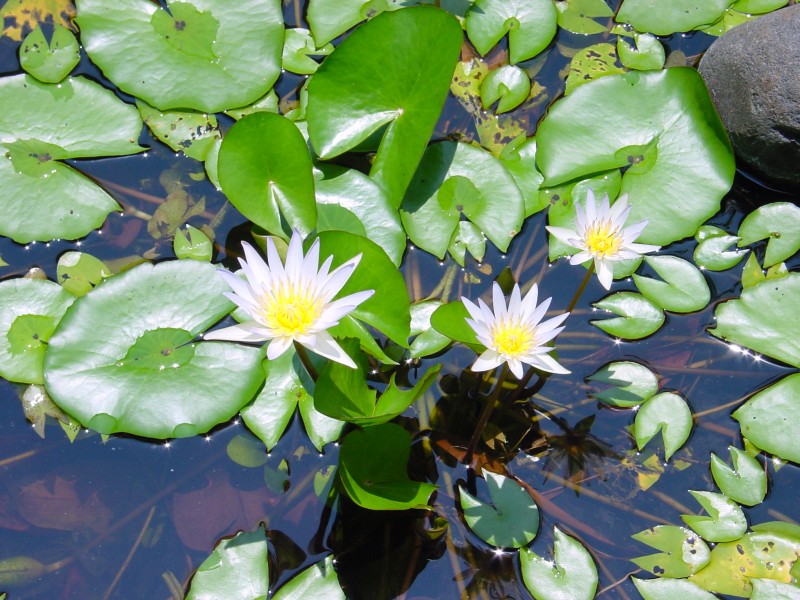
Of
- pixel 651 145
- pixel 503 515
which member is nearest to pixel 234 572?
pixel 503 515

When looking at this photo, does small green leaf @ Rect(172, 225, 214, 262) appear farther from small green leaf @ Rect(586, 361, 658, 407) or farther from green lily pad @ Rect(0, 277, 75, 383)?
small green leaf @ Rect(586, 361, 658, 407)

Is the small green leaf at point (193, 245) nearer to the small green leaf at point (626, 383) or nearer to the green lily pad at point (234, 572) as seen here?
the green lily pad at point (234, 572)

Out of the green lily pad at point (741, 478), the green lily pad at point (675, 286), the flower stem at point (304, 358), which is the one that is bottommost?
the green lily pad at point (741, 478)

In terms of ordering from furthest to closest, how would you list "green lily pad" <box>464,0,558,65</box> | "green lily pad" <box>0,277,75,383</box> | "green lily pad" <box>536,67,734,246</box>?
"green lily pad" <box>464,0,558,65</box>, "green lily pad" <box>536,67,734,246</box>, "green lily pad" <box>0,277,75,383</box>

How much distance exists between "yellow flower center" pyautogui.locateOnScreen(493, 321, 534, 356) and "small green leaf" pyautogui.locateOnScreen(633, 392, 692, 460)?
70 cm

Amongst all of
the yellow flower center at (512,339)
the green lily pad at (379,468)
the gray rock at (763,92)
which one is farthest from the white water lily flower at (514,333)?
the gray rock at (763,92)

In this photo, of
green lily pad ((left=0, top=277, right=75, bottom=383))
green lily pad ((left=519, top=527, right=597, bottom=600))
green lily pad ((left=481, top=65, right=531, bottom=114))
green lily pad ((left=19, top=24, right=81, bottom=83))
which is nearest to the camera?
green lily pad ((left=519, top=527, right=597, bottom=600))

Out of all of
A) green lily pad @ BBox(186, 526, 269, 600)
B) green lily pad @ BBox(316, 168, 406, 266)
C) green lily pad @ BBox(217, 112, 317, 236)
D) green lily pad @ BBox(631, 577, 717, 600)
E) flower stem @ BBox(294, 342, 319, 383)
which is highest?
green lily pad @ BBox(217, 112, 317, 236)

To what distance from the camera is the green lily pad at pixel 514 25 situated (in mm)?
3457

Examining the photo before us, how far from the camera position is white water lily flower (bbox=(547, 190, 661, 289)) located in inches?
97.9

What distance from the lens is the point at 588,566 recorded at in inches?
97.1

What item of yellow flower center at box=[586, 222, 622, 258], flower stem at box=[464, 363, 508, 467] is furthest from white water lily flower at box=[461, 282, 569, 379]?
yellow flower center at box=[586, 222, 622, 258]

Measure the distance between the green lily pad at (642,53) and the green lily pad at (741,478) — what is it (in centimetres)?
188

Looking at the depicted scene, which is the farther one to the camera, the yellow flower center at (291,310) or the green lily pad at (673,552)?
the green lily pad at (673,552)
